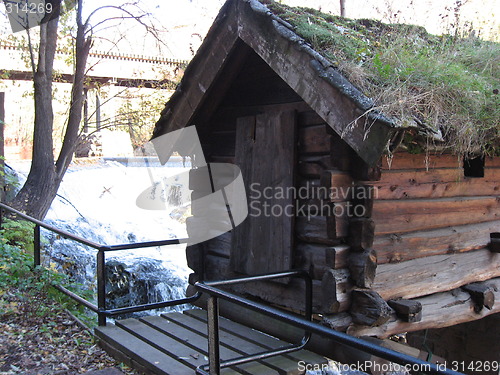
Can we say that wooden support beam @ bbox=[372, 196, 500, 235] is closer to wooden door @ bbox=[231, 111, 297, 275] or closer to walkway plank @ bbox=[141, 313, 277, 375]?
wooden door @ bbox=[231, 111, 297, 275]

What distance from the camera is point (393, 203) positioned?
433cm

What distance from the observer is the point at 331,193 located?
3971mm

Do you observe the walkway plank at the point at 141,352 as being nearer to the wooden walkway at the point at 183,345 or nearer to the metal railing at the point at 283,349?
the wooden walkway at the point at 183,345

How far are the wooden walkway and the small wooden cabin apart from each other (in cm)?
42

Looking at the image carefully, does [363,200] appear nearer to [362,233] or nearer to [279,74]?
[362,233]

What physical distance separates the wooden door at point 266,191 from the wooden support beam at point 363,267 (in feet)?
2.16

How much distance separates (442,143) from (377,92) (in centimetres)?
70

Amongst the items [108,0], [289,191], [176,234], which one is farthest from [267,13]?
[176,234]

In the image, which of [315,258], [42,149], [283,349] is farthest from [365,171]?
[42,149]

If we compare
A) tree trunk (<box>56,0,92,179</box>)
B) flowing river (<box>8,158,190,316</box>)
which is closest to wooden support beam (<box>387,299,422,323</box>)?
flowing river (<box>8,158,190,316</box>)

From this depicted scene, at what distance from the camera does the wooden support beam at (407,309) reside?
13.6 feet

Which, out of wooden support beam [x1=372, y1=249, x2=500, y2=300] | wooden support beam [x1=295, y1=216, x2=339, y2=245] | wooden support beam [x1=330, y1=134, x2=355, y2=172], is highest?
wooden support beam [x1=330, y1=134, x2=355, y2=172]

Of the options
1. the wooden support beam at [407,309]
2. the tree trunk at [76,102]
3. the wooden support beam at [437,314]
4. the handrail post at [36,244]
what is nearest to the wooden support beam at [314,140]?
the wooden support beam at [407,309]

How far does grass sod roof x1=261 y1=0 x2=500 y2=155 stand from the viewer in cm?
348
